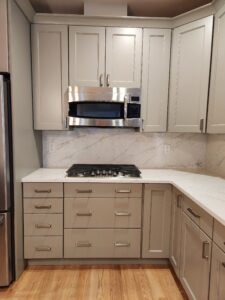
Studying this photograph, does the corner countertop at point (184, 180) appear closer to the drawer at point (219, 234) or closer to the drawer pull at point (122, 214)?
the drawer at point (219, 234)

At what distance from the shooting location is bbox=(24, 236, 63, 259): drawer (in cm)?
215

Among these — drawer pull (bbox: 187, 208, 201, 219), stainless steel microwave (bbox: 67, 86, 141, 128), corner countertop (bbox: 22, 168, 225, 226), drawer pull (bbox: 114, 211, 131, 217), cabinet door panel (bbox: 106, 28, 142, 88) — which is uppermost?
cabinet door panel (bbox: 106, 28, 142, 88)

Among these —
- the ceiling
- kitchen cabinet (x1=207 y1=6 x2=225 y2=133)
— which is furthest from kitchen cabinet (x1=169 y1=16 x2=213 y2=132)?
the ceiling

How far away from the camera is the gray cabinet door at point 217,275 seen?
1213mm

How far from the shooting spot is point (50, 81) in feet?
7.51

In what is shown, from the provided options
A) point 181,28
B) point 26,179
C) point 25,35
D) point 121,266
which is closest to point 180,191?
point 121,266

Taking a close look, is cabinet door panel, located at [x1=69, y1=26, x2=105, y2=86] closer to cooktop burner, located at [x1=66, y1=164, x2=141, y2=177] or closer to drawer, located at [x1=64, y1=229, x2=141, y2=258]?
cooktop burner, located at [x1=66, y1=164, x2=141, y2=177]

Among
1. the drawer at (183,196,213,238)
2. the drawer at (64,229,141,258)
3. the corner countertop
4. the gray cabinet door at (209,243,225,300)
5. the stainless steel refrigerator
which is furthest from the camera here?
the drawer at (64,229,141,258)

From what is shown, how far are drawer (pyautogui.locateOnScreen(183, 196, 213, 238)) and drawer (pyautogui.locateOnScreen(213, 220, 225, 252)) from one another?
0.05 metres

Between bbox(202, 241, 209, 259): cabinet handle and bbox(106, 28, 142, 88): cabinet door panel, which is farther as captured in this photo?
bbox(106, 28, 142, 88): cabinet door panel

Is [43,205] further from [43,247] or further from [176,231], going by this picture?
[176,231]

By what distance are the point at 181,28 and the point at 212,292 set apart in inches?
87.2

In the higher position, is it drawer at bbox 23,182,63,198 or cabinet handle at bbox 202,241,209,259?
drawer at bbox 23,182,63,198

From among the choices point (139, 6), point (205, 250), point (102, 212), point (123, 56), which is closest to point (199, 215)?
point (205, 250)
